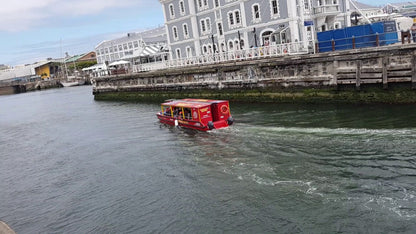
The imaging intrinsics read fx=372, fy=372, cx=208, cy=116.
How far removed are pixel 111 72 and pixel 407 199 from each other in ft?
163

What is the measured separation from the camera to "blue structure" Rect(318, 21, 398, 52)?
1013 inches

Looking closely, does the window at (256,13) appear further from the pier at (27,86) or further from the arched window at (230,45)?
the pier at (27,86)

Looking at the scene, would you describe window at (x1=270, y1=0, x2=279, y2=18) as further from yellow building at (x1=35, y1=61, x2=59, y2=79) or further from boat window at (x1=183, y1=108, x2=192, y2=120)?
yellow building at (x1=35, y1=61, x2=59, y2=79)

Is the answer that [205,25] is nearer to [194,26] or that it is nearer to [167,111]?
[194,26]

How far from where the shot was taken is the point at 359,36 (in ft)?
85.0

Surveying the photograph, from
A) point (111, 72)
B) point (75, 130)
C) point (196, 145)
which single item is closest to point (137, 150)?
point (196, 145)

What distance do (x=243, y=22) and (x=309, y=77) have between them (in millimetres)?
15658

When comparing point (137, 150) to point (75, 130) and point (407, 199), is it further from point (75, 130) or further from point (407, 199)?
point (407, 199)

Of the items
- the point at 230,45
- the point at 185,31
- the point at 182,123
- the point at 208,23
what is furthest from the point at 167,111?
the point at 185,31

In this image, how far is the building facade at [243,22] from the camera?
115 ft

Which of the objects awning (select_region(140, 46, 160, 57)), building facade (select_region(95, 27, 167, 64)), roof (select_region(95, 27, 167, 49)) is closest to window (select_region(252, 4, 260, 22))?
awning (select_region(140, 46, 160, 57))

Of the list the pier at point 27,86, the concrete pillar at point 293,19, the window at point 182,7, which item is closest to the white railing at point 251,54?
the concrete pillar at point 293,19

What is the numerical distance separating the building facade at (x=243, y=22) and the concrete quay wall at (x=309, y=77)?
19.3 ft

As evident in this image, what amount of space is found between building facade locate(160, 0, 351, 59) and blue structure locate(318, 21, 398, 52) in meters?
6.48
